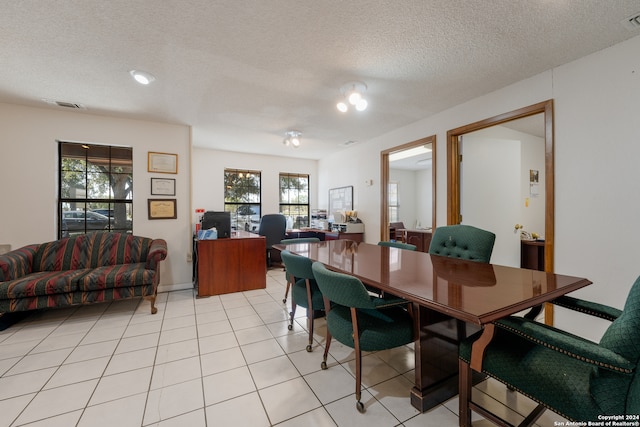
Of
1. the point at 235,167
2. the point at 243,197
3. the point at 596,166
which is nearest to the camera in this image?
the point at 596,166

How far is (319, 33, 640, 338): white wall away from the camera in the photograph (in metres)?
1.94

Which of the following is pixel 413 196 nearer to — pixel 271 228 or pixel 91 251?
pixel 271 228

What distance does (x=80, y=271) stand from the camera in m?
2.91

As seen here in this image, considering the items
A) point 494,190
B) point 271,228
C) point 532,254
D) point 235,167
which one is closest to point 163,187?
point 271,228

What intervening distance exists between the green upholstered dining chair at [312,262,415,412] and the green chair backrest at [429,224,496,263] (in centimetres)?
87

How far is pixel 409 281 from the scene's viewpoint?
1424 millimetres

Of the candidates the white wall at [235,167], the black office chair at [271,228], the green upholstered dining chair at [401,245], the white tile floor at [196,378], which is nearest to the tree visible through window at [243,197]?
the white wall at [235,167]

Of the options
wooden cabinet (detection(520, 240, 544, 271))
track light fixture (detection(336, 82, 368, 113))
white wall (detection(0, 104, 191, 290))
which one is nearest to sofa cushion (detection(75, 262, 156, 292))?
white wall (detection(0, 104, 191, 290))

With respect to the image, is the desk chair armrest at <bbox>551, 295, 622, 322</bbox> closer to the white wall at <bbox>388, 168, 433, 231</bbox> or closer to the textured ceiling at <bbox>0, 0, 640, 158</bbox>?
the textured ceiling at <bbox>0, 0, 640, 158</bbox>

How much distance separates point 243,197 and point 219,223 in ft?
6.99

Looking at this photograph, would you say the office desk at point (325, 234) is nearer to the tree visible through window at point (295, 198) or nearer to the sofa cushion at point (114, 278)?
the tree visible through window at point (295, 198)

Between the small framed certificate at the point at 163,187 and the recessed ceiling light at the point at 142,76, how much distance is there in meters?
1.61

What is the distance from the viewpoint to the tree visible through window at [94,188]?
3473 millimetres

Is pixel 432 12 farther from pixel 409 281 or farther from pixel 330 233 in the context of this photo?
pixel 330 233
